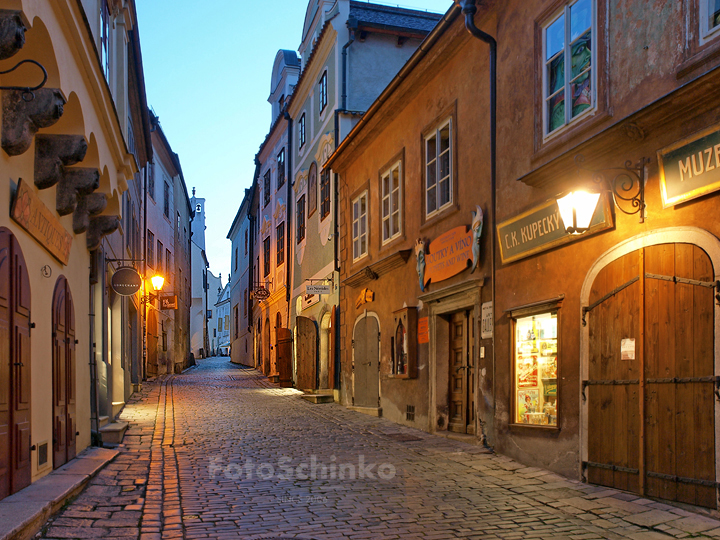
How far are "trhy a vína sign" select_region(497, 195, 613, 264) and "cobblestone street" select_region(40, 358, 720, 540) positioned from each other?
2.69 m

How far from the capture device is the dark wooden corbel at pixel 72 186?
8.66 metres

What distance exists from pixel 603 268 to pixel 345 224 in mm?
11607

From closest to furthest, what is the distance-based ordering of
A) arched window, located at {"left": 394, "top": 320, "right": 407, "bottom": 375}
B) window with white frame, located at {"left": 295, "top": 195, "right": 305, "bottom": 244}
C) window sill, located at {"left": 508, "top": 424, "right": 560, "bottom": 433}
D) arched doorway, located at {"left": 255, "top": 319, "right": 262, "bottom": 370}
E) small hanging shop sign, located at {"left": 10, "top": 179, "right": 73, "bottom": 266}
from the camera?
small hanging shop sign, located at {"left": 10, "top": 179, "right": 73, "bottom": 266} < window sill, located at {"left": 508, "top": 424, "right": 560, "bottom": 433} < arched window, located at {"left": 394, "top": 320, "right": 407, "bottom": 375} < window with white frame, located at {"left": 295, "top": 195, "right": 305, "bottom": 244} < arched doorway, located at {"left": 255, "top": 319, "right": 262, "bottom": 370}

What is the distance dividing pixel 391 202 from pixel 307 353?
25.2 feet

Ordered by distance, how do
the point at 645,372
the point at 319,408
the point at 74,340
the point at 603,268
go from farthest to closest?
the point at 319,408 < the point at 74,340 < the point at 603,268 < the point at 645,372

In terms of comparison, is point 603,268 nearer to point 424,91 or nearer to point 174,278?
point 424,91

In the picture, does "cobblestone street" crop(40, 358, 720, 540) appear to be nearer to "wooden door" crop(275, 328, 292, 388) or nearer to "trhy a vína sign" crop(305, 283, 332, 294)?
"trhy a vína sign" crop(305, 283, 332, 294)

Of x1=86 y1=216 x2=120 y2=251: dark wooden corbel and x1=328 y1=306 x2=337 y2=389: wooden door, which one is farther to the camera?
x1=328 y1=306 x2=337 y2=389: wooden door

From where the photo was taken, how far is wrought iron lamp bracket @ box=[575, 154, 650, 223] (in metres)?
7.02

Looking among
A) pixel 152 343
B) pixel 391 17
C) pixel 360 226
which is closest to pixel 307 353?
pixel 360 226

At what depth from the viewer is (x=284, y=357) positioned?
24906 mm

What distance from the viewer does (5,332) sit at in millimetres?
6211

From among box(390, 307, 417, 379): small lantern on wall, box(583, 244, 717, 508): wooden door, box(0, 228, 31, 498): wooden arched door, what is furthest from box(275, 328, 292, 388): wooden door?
box(0, 228, 31, 498): wooden arched door

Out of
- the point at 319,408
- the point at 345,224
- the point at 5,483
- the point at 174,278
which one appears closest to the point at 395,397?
the point at 319,408
